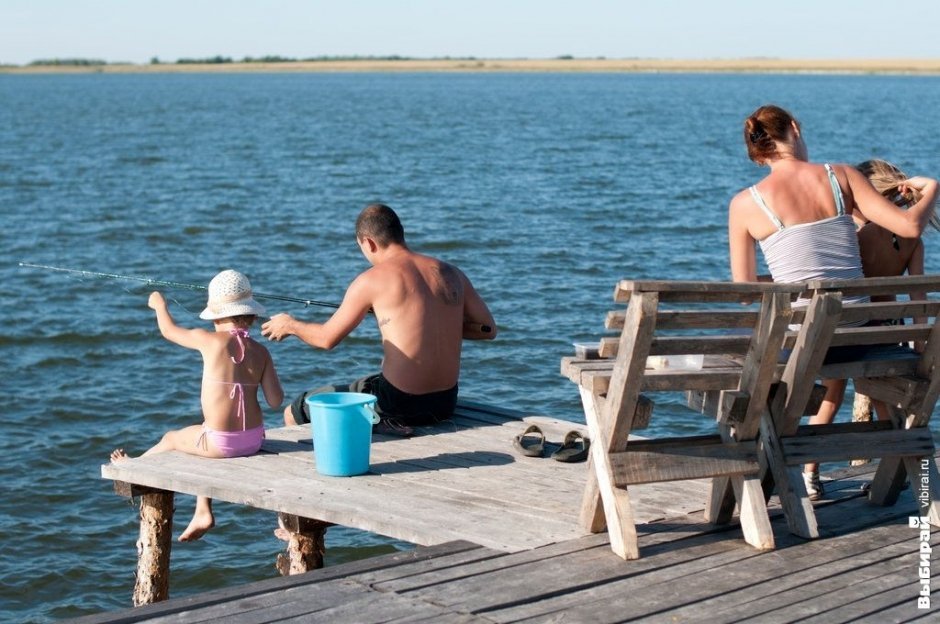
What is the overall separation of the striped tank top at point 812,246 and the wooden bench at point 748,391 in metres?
→ 0.32

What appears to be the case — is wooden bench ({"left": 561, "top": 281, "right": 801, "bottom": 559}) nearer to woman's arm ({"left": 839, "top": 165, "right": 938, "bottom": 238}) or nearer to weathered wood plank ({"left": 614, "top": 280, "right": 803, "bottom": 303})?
weathered wood plank ({"left": 614, "top": 280, "right": 803, "bottom": 303})

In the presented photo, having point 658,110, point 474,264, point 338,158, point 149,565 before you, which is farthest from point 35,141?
point 149,565

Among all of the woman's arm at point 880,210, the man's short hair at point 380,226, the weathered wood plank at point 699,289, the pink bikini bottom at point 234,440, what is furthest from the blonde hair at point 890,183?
the pink bikini bottom at point 234,440

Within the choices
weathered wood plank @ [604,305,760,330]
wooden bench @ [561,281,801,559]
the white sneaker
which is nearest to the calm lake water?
the white sneaker

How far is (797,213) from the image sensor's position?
5.47m

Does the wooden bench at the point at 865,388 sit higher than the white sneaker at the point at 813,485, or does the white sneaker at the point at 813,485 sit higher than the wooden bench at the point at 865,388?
the wooden bench at the point at 865,388

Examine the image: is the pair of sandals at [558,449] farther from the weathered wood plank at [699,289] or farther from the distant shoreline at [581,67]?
the distant shoreline at [581,67]

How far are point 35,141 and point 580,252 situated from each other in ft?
83.1

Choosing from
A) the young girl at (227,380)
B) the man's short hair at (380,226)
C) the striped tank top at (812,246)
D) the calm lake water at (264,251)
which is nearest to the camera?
the striped tank top at (812,246)

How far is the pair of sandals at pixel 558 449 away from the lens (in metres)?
6.31

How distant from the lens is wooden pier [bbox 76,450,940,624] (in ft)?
14.5

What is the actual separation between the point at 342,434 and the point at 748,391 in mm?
1829

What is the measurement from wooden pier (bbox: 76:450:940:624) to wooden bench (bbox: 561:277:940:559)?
0.49ft

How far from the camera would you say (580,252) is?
18250 millimetres
